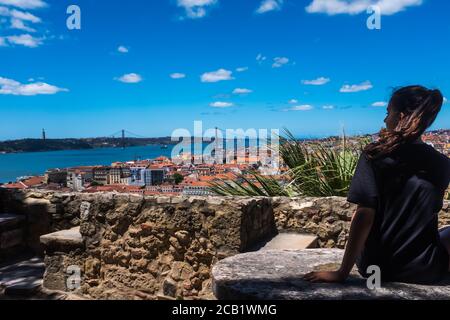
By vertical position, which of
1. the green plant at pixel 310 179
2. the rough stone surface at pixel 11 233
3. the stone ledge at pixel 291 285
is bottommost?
the rough stone surface at pixel 11 233

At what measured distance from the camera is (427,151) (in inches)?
69.4

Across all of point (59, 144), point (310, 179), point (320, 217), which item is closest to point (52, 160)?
point (59, 144)

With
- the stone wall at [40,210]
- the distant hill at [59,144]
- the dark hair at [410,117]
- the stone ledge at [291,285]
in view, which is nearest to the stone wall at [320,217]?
the stone ledge at [291,285]

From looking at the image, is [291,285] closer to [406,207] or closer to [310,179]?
[406,207]

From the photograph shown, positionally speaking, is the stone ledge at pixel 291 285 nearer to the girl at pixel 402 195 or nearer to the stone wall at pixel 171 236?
the girl at pixel 402 195

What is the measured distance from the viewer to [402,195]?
1719mm

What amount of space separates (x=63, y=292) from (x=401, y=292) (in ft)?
9.98

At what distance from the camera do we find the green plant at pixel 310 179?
14.2 ft

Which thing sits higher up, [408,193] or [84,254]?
[408,193]

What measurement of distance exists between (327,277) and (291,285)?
168 millimetres

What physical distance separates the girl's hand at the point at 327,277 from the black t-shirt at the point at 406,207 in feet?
0.54
